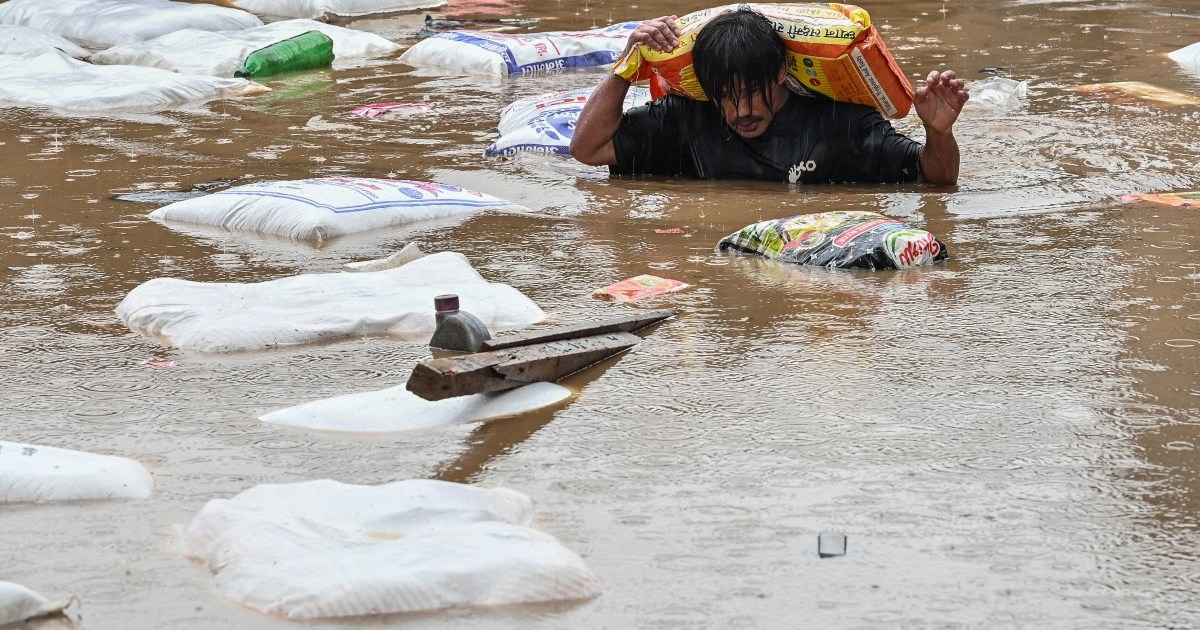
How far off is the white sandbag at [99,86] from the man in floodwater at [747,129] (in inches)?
116

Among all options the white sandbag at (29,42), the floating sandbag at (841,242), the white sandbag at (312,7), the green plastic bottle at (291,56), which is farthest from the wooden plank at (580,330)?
the white sandbag at (312,7)

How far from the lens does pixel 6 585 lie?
2.00m

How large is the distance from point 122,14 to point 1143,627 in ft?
27.6

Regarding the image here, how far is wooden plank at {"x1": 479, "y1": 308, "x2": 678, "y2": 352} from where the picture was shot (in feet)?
10.3

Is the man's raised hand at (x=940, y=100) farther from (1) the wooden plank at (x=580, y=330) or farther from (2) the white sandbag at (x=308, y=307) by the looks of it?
(2) the white sandbag at (x=308, y=307)

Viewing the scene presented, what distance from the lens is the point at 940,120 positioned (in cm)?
470

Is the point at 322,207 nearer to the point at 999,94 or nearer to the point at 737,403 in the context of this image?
the point at 737,403

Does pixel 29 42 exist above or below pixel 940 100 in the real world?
above

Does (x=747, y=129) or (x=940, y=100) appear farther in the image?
(x=747, y=129)

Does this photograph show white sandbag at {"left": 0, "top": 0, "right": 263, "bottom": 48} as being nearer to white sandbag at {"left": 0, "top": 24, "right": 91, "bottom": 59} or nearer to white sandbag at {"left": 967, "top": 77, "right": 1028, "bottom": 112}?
white sandbag at {"left": 0, "top": 24, "right": 91, "bottom": 59}

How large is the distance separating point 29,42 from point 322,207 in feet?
15.6

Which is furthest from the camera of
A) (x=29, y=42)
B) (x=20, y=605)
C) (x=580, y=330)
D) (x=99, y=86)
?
(x=29, y=42)

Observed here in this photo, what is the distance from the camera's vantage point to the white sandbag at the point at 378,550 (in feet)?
6.75

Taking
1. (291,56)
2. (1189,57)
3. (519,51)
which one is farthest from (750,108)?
(291,56)
